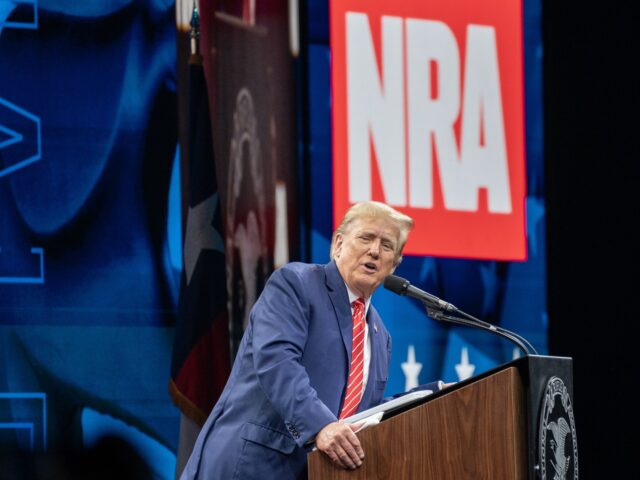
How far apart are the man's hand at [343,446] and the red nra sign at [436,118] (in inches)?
95.1

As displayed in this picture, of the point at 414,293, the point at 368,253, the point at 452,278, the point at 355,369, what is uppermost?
the point at 368,253

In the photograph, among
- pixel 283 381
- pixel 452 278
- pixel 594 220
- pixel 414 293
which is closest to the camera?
pixel 283 381

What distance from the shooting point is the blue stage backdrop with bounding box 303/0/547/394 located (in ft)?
15.9

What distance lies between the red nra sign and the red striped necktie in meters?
1.94

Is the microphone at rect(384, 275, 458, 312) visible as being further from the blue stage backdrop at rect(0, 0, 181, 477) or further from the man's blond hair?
the blue stage backdrop at rect(0, 0, 181, 477)

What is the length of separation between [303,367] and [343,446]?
0.26 m

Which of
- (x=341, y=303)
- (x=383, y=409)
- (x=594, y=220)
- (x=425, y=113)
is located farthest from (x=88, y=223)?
(x=594, y=220)

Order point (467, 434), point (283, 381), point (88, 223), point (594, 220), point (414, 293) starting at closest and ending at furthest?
point (467, 434) < point (283, 381) < point (414, 293) < point (88, 223) < point (594, 220)

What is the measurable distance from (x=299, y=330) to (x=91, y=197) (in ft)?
6.26

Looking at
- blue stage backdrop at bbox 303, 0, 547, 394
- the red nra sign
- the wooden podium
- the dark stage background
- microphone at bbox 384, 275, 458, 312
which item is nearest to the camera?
the wooden podium

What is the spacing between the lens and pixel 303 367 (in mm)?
2664

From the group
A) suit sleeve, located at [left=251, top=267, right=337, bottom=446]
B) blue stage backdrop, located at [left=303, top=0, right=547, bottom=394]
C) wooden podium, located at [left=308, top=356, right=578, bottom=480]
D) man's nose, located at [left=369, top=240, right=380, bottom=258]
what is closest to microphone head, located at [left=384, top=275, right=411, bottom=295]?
man's nose, located at [left=369, top=240, right=380, bottom=258]

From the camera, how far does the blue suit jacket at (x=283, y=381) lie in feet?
8.63

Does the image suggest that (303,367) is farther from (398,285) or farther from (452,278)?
(452,278)
